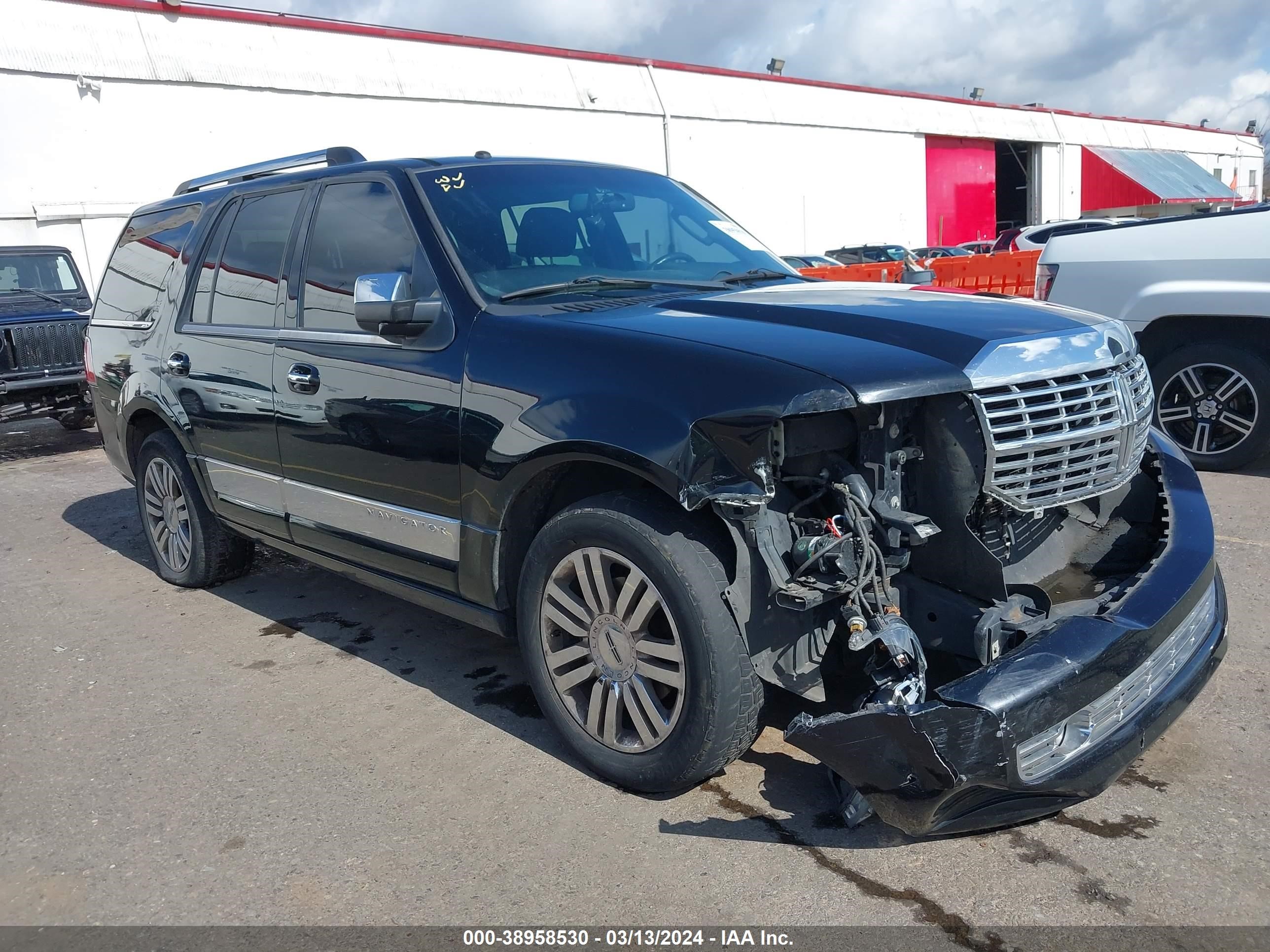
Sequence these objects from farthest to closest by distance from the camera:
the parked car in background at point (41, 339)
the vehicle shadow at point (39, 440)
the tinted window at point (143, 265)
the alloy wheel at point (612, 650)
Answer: the vehicle shadow at point (39, 440), the parked car in background at point (41, 339), the tinted window at point (143, 265), the alloy wheel at point (612, 650)

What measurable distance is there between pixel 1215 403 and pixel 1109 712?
4.61 m

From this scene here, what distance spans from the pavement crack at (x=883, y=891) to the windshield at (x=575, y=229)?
1.83m

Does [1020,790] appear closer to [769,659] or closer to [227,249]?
[769,659]

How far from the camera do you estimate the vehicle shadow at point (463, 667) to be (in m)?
2.93

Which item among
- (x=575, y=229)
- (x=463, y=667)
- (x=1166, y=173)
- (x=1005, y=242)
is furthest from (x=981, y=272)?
(x=1166, y=173)

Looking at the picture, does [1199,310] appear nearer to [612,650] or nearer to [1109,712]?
[1109,712]

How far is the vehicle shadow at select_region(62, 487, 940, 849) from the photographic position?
9.62 feet

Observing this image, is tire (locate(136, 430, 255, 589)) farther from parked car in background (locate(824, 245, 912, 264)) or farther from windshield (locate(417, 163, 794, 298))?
parked car in background (locate(824, 245, 912, 264))

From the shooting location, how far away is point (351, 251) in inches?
153

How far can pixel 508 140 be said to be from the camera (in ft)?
78.2

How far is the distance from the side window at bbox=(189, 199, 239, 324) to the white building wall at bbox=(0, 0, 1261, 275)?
15385mm

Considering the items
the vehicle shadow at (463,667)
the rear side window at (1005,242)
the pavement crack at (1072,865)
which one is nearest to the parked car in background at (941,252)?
the rear side window at (1005,242)

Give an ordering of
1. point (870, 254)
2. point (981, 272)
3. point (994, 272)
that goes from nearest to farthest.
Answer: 1. point (994, 272)
2. point (981, 272)
3. point (870, 254)

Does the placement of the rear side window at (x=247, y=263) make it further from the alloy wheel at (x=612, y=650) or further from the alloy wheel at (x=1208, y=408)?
the alloy wheel at (x=1208, y=408)
